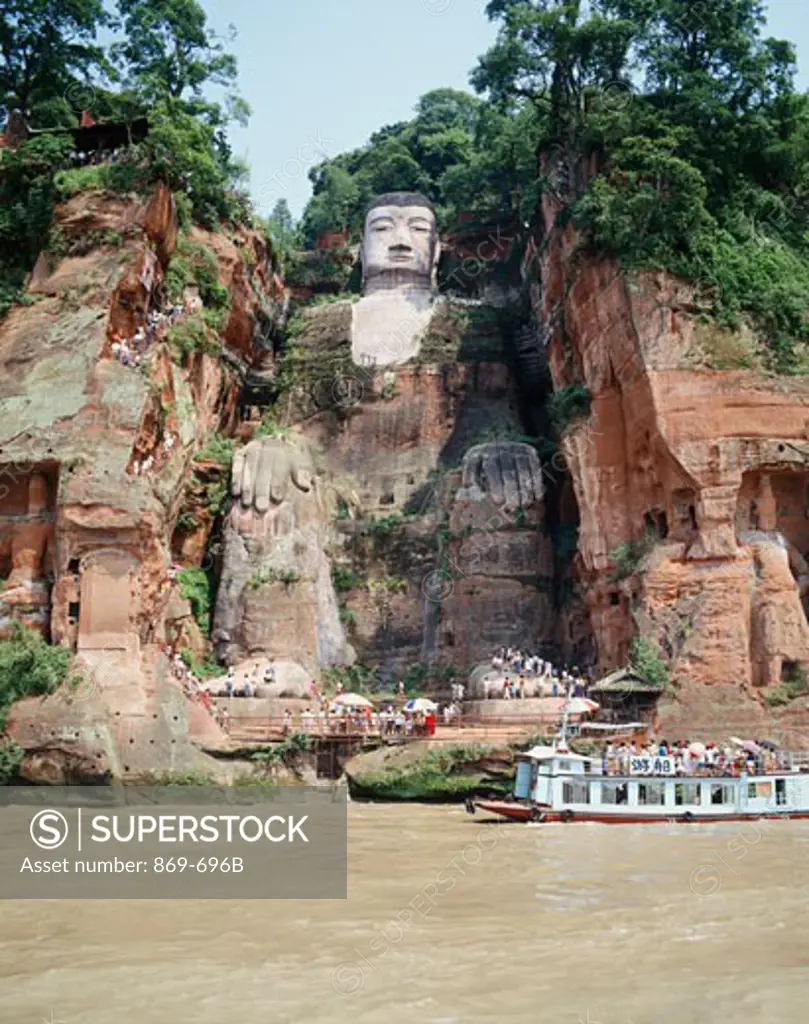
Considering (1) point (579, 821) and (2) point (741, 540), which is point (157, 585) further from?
(2) point (741, 540)

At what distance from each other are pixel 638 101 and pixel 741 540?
13012 mm

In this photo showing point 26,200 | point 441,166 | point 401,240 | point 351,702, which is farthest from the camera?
point 441,166

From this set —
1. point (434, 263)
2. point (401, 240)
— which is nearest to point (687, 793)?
point (401, 240)

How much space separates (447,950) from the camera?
9.89 metres

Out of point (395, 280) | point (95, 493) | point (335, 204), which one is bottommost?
point (95, 493)

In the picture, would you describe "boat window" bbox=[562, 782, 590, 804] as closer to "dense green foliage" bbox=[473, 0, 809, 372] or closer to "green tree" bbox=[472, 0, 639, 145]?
"dense green foliage" bbox=[473, 0, 809, 372]

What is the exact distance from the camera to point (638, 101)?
103 ft

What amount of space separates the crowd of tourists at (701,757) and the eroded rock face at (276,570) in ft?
34.8

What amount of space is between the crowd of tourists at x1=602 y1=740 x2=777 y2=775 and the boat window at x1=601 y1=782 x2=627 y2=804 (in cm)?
25

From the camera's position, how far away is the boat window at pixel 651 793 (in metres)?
20.1

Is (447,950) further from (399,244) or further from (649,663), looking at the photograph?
(399,244)

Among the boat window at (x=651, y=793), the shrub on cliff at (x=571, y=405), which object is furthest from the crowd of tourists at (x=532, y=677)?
the shrub on cliff at (x=571, y=405)

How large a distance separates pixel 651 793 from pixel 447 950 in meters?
11.1

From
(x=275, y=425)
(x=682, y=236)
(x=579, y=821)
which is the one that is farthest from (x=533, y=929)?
(x=275, y=425)
